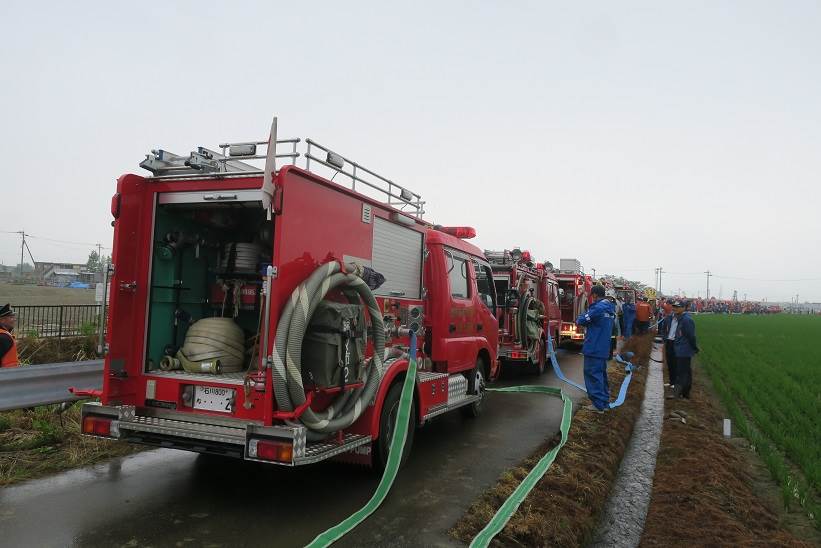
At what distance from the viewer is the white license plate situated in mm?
4508

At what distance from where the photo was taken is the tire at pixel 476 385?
787cm

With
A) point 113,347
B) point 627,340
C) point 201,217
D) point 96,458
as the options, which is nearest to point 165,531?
point 113,347

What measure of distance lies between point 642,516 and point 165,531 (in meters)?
3.74

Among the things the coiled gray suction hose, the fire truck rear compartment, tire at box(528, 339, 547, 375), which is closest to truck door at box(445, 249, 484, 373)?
the coiled gray suction hose

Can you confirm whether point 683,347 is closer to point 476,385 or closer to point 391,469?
point 476,385

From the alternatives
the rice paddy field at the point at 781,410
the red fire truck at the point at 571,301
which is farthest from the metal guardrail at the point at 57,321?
the red fire truck at the point at 571,301

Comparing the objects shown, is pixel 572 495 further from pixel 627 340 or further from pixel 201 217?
pixel 627 340

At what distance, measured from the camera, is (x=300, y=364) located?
4379 mm

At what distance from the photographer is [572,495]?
4.87m

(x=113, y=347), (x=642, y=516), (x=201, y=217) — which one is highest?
(x=201, y=217)

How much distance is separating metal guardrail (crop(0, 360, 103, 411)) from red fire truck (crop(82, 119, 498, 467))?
0.81m

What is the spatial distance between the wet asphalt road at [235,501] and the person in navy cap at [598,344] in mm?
2121

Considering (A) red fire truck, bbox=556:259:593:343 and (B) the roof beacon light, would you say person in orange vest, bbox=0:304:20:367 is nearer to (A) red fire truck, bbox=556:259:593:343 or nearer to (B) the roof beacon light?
(B) the roof beacon light

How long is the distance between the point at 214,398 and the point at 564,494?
2.97 m
